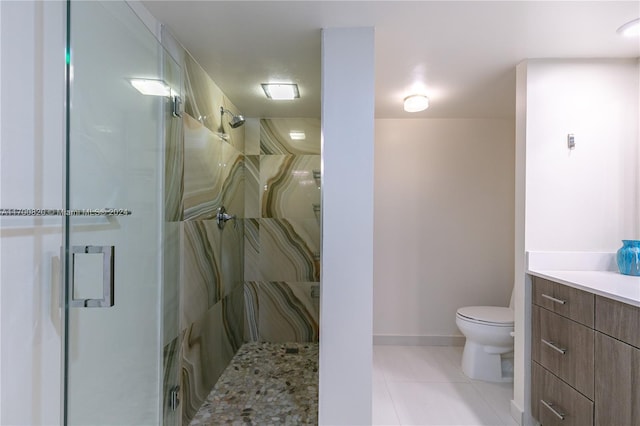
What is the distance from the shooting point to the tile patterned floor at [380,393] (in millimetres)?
2010

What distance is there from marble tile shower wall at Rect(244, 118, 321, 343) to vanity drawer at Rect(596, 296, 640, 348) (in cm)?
217

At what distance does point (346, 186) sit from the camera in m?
1.65

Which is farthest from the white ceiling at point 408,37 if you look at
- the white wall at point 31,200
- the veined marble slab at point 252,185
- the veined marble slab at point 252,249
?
the veined marble slab at point 252,249

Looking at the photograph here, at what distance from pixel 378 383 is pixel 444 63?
225 centimetres

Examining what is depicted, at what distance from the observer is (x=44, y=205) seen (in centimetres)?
95

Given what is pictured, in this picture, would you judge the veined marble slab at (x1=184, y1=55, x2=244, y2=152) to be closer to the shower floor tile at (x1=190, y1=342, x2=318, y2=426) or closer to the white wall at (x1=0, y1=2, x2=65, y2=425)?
the white wall at (x1=0, y1=2, x2=65, y2=425)

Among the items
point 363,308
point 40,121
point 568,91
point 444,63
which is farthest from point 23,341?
point 568,91

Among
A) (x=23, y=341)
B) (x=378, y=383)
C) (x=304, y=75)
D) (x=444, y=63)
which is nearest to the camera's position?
(x=23, y=341)

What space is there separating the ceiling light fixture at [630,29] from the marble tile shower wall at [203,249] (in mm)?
2247

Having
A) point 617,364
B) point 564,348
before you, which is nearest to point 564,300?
point 564,348

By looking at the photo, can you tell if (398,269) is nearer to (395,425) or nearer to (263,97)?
(395,425)

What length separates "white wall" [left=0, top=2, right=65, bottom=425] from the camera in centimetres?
85

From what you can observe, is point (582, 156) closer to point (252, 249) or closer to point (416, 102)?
point (416, 102)

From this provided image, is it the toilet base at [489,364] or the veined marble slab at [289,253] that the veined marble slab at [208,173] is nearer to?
the veined marble slab at [289,253]
